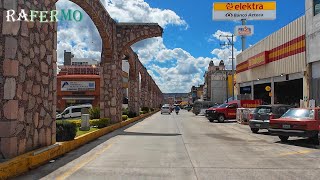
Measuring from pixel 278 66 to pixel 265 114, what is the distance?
14.7 metres

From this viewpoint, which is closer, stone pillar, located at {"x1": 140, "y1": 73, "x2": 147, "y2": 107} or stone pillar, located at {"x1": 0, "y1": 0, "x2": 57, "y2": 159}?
stone pillar, located at {"x1": 0, "y1": 0, "x2": 57, "y2": 159}

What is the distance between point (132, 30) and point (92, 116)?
278 inches

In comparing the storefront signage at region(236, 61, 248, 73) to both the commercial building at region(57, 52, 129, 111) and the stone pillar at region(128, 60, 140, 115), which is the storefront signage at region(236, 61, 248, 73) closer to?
the stone pillar at region(128, 60, 140, 115)

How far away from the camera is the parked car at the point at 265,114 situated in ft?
70.1

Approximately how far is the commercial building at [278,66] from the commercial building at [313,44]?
0.68 m

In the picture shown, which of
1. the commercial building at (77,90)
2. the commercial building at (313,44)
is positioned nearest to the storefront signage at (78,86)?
the commercial building at (77,90)

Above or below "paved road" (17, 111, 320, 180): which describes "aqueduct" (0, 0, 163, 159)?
above

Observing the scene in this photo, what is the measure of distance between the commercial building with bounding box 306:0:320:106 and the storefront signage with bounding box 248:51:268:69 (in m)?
10.0

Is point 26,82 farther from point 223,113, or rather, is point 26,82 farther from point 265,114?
point 223,113

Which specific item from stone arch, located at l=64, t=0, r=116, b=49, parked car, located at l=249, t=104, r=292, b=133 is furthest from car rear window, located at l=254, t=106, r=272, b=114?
stone arch, located at l=64, t=0, r=116, b=49

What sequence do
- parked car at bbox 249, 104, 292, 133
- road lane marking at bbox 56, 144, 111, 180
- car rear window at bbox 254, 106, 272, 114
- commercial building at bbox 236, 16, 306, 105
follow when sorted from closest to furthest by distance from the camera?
road lane marking at bbox 56, 144, 111, 180 < parked car at bbox 249, 104, 292, 133 < car rear window at bbox 254, 106, 272, 114 < commercial building at bbox 236, 16, 306, 105

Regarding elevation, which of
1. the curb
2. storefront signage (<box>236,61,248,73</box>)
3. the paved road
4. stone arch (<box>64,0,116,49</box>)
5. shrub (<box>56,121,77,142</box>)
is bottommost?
the paved road

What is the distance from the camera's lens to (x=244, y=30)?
6456 centimetres

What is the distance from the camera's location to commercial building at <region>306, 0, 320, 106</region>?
2672cm
